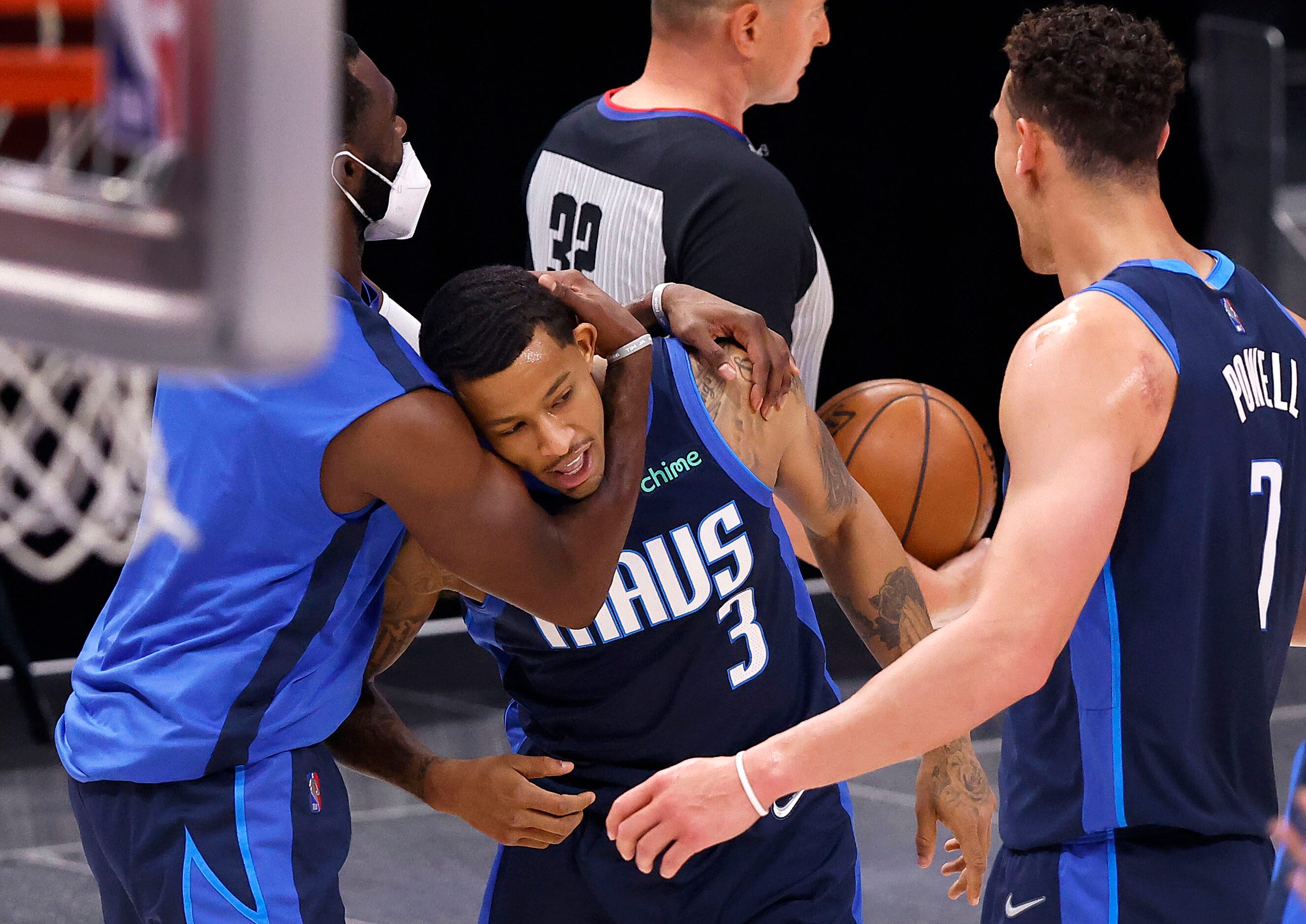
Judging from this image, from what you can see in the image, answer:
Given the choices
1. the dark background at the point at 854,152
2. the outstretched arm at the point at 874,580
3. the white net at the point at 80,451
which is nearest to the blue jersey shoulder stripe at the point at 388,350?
the white net at the point at 80,451

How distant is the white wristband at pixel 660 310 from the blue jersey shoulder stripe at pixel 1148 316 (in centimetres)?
81

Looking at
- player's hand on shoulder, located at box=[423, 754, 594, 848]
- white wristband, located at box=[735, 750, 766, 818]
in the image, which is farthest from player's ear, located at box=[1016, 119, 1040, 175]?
player's hand on shoulder, located at box=[423, 754, 594, 848]

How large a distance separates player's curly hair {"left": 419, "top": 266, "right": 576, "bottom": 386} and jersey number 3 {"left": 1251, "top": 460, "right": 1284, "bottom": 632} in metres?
0.98

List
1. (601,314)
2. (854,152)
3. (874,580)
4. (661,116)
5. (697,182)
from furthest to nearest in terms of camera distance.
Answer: (854,152), (661,116), (697,182), (874,580), (601,314)

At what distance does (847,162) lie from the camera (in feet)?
22.8

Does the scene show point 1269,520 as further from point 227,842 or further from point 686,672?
point 227,842

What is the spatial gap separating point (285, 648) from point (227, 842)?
0.28m

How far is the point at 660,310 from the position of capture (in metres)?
2.68

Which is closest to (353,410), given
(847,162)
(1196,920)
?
(1196,920)

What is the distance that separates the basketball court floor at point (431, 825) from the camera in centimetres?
454

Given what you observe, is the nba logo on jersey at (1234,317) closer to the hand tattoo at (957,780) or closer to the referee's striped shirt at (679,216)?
the hand tattoo at (957,780)

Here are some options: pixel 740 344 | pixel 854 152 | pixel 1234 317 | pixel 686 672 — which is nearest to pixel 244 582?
pixel 686 672

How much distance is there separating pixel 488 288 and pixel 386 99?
1.24 ft

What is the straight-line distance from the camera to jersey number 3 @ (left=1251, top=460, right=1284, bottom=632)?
7.00 feet
